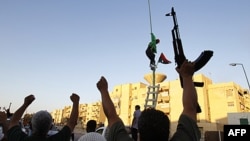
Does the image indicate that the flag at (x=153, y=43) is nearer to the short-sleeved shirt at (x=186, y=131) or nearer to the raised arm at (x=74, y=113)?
the raised arm at (x=74, y=113)

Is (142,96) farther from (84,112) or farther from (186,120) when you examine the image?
(186,120)

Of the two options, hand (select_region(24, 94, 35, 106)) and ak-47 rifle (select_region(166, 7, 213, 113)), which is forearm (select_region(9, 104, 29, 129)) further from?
ak-47 rifle (select_region(166, 7, 213, 113))

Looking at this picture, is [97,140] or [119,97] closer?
[97,140]

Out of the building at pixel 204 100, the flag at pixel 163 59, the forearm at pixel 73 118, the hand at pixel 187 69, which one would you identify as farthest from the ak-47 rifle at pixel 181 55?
the building at pixel 204 100

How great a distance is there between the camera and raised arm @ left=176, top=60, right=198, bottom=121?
193cm

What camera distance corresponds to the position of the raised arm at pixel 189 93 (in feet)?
6.35

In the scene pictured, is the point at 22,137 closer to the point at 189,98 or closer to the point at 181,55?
the point at 189,98

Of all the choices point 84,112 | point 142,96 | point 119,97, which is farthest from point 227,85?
point 84,112

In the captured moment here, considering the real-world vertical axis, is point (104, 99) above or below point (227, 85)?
below

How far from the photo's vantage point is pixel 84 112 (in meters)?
127

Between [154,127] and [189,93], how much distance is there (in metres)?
0.54

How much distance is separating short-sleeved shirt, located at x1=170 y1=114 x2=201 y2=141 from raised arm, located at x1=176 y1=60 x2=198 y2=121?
0.06 m

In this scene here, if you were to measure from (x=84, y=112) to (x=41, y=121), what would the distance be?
128 m

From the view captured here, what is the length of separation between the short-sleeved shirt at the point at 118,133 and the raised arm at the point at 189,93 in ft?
1.61
